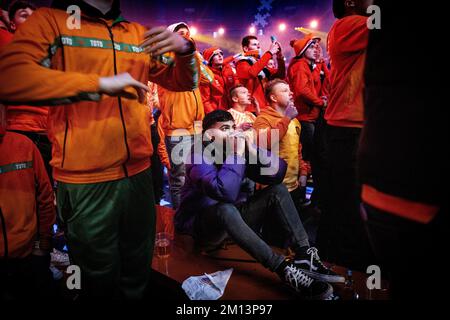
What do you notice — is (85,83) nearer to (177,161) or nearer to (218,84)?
(177,161)

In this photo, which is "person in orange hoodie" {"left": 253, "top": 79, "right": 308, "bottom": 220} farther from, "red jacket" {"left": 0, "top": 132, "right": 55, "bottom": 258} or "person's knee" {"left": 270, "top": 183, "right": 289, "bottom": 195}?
"red jacket" {"left": 0, "top": 132, "right": 55, "bottom": 258}

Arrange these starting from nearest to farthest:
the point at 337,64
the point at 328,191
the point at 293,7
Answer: the point at 337,64 → the point at 328,191 → the point at 293,7

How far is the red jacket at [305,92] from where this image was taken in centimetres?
402

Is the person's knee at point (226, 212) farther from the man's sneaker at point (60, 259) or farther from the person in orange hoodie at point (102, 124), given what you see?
the man's sneaker at point (60, 259)

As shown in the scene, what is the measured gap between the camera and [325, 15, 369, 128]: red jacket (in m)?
1.90

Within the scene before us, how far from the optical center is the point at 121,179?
54.6 inches

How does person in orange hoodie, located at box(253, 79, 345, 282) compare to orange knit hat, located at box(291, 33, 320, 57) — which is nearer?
person in orange hoodie, located at box(253, 79, 345, 282)

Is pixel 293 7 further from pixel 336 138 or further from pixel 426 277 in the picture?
pixel 426 277

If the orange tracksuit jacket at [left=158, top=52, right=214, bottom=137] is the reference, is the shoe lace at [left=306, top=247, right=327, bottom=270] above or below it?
below

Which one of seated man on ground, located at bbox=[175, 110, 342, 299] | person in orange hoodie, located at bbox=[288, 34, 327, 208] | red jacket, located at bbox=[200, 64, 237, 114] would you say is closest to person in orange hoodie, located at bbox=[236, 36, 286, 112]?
red jacket, located at bbox=[200, 64, 237, 114]

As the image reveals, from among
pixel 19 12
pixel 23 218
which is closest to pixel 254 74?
pixel 19 12
